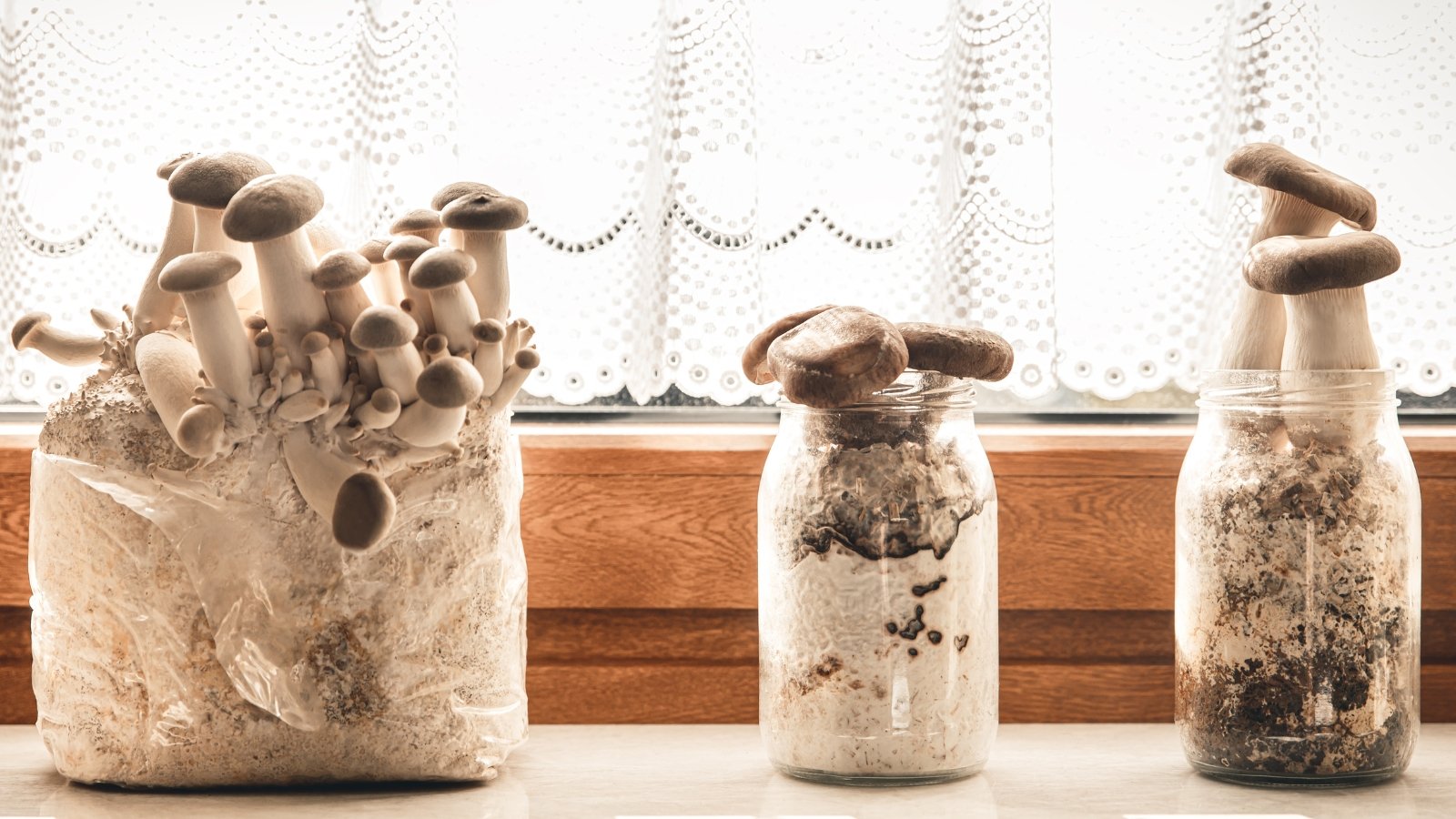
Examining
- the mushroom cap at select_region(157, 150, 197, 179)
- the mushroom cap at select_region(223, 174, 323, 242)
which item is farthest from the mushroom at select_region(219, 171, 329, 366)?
the mushroom cap at select_region(157, 150, 197, 179)

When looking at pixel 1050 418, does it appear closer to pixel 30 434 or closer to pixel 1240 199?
pixel 1240 199

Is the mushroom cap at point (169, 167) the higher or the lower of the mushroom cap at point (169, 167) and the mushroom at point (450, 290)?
the higher

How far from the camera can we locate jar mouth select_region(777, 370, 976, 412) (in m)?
0.72

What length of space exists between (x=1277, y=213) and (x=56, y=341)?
0.77m

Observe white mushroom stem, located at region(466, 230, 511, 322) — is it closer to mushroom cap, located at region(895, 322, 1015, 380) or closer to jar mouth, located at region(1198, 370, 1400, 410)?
mushroom cap, located at region(895, 322, 1015, 380)

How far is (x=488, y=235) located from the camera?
703mm

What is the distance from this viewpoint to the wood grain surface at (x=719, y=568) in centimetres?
94

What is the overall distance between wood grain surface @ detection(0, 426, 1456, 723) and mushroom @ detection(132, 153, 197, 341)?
31 centimetres

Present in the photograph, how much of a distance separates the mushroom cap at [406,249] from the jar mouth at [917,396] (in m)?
0.25

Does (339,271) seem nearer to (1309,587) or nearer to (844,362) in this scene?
(844,362)

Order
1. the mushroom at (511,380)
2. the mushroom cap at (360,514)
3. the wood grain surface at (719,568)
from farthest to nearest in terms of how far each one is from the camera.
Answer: the wood grain surface at (719,568) < the mushroom at (511,380) < the mushroom cap at (360,514)

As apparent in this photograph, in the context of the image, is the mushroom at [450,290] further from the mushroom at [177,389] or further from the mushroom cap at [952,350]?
the mushroom cap at [952,350]

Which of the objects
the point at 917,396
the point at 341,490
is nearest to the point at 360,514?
the point at 341,490

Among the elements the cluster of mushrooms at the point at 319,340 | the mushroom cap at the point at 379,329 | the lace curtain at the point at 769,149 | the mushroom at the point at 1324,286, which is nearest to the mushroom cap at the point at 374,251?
the cluster of mushrooms at the point at 319,340
